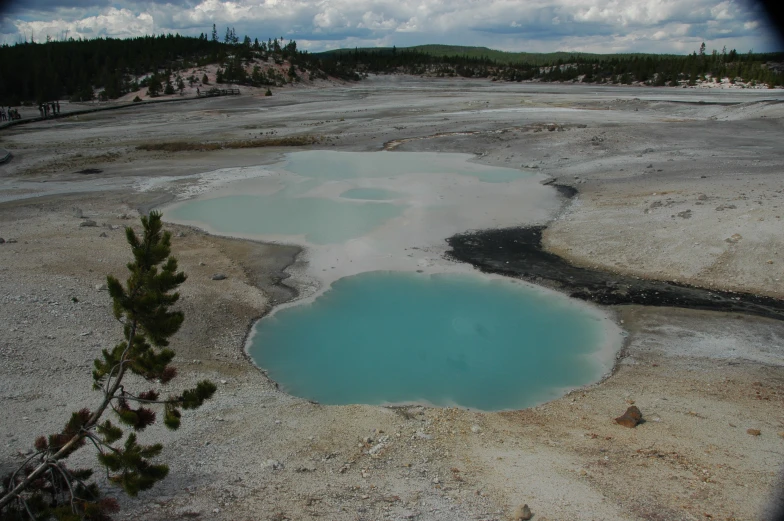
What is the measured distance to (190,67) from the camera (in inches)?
2667

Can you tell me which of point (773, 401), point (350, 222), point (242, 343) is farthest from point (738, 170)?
point (242, 343)

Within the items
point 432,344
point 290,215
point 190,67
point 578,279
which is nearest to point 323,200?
point 290,215

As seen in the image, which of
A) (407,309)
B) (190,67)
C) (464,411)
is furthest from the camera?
(190,67)

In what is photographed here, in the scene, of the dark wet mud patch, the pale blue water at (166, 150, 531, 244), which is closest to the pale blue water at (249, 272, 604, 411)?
the dark wet mud patch

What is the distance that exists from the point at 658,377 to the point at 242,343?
6.77 metres

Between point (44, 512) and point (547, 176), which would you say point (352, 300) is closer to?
point (44, 512)

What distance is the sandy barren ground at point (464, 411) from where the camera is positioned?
619cm

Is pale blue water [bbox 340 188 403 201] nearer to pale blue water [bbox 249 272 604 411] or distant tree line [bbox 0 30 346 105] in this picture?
pale blue water [bbox 249 272 604 411]

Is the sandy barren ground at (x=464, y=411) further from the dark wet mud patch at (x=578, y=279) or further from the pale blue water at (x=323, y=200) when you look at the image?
the pale blue water at (x=323, y=200)

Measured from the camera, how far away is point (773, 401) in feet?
27.1

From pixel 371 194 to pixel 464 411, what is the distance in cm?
1341

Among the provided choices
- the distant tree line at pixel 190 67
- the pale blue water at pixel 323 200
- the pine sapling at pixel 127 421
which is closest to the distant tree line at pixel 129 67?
the distant tree line at pixel 190 67

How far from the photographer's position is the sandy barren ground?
6191 mm

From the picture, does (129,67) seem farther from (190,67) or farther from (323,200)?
(323,200)
